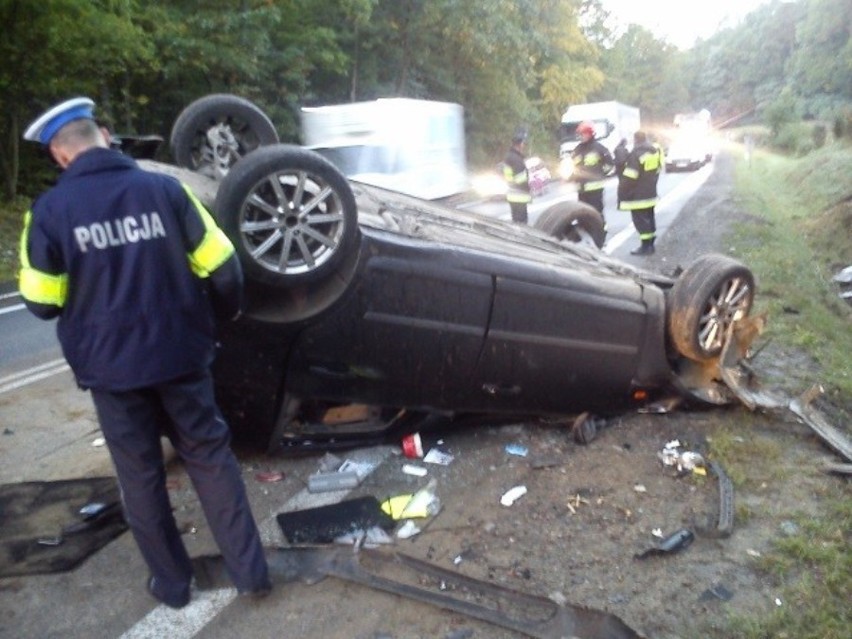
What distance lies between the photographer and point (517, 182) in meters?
10.7

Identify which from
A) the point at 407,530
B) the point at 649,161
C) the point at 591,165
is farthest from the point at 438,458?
the point at 649,161

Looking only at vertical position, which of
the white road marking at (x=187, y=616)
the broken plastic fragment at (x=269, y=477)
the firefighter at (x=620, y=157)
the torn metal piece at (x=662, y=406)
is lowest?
the broken plastic fragment at (x=269, y=477)

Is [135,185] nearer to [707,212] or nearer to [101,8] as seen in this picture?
[707,212]

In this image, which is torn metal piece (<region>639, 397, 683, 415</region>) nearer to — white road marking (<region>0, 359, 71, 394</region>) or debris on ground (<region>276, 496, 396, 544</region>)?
debris on ground (<region>276, 496, 396, 544</region>)

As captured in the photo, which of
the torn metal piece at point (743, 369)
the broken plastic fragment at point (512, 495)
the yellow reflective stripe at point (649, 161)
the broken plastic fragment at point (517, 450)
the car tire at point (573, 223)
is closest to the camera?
the broken plastic fragment at point (512, 495)

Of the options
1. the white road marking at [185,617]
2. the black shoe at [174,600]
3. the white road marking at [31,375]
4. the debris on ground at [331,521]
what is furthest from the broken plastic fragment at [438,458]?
the white road marking at [31,375]

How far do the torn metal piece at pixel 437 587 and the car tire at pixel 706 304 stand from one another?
213 centimetres

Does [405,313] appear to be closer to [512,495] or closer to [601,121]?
[512,495]

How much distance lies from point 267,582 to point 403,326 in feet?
4.09

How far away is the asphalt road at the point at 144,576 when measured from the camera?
9.48 feet

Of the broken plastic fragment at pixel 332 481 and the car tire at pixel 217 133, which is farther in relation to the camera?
the car tire at pixel 217 133

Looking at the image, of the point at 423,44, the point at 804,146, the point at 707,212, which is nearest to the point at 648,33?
the point at 804,146

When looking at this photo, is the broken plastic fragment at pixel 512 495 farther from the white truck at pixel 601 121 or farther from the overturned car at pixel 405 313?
the white truck at pixel 601 121

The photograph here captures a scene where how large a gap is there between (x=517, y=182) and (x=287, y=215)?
753cm
